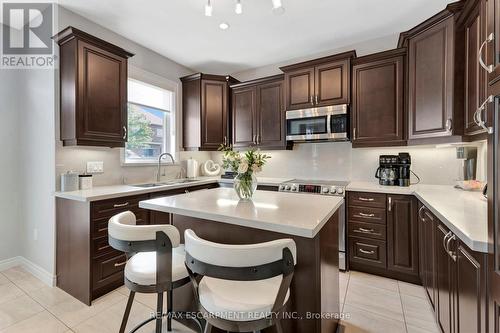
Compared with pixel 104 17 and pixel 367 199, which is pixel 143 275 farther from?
pixel 104 17

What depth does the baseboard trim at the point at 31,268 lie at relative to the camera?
2.44 m

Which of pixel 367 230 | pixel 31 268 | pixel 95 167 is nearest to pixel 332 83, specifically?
pixel 367 230

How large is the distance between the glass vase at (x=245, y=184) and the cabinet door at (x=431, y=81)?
192 centimetres

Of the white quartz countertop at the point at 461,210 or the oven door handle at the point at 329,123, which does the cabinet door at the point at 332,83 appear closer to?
the oven door handle at the point at 329,123

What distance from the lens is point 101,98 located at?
2.52 metres

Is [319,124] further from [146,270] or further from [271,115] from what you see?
[146,270]

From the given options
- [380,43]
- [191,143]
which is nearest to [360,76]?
[380,43]

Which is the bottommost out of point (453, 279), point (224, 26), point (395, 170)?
point (453, 279)

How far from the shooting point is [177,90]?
3891 mm

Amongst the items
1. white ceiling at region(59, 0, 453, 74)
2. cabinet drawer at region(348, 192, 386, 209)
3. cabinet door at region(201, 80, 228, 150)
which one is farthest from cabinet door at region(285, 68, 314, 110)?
cabinet drawer at region(348, 192, 386, 209)

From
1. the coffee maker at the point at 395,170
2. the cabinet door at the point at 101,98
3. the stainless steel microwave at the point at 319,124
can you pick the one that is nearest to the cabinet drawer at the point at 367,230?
the coffee maker at the point at 395,170

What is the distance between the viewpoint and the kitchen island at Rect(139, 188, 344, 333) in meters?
1.24

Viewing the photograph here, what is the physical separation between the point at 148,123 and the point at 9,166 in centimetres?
168

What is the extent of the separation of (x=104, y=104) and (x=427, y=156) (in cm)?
384
